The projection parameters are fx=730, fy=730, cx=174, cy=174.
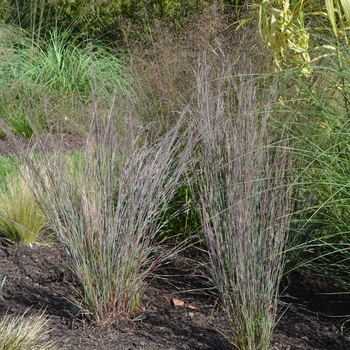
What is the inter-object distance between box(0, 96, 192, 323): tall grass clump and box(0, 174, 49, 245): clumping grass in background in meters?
1.46

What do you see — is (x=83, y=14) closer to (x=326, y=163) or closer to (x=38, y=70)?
(x=38, y=70)

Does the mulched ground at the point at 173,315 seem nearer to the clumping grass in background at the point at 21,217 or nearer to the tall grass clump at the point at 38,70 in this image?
the clumping grass in background at the point at 21,217

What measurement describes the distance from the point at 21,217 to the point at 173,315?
5.66 ft

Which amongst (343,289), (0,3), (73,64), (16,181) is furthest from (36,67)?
(343,289)

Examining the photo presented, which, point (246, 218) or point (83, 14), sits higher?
point (246, 218)

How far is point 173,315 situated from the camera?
3.81 m

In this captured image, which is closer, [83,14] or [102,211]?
[102,211]

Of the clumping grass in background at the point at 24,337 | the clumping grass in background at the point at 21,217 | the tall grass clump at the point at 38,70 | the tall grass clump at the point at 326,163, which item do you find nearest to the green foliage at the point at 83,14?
the tall grass clump at the point at 38,70

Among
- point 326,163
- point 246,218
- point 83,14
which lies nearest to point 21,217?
point 246,218

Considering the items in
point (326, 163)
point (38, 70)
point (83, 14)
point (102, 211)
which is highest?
point (326, 163)

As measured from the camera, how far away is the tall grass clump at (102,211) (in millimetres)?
3529

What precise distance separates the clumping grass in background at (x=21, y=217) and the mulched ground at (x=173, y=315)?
54 cm

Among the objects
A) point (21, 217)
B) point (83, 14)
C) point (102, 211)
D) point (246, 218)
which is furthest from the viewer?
point (83, 14)

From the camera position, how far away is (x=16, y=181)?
18.1ft
